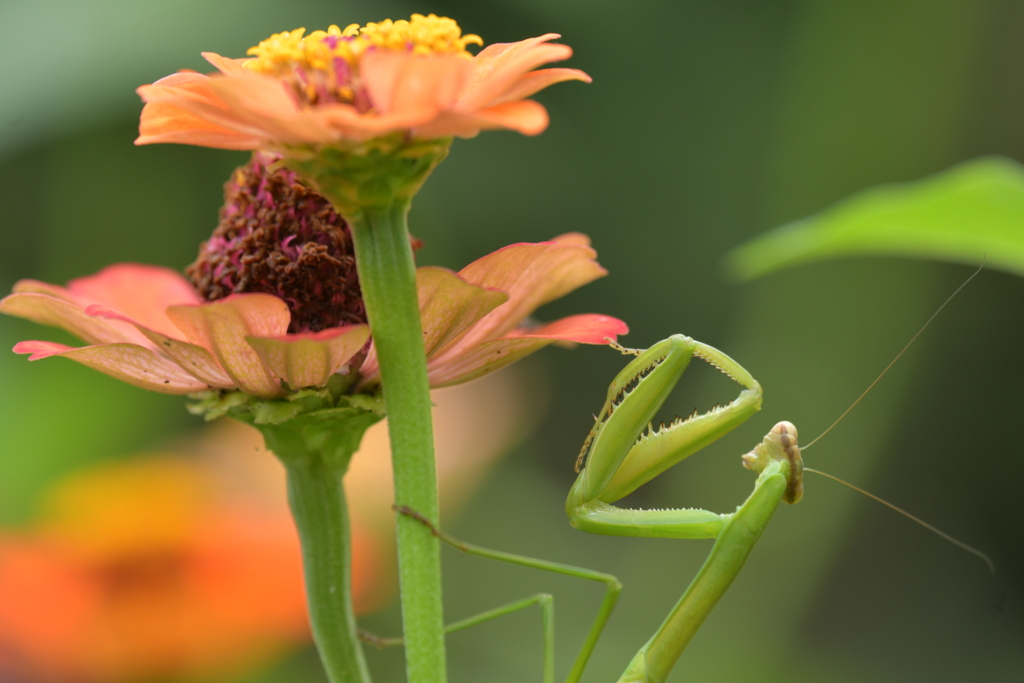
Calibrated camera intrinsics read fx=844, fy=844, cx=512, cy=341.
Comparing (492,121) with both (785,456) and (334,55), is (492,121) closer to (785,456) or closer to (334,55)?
(334,55)

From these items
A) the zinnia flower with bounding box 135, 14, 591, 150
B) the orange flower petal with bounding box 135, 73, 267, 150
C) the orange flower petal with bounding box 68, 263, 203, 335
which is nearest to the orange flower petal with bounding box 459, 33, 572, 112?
the zinnia flower with bounding box 135, 14, 591, 150

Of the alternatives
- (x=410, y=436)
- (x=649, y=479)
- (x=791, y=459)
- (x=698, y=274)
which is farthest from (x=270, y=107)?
(x=698, y=274)

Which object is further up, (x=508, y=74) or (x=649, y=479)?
(x=508, y=74)

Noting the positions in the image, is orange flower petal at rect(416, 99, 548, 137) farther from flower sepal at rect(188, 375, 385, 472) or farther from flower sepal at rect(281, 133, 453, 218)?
flower sepal at rect(188, 375, 385, 472)

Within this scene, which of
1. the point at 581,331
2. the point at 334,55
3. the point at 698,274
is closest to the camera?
the point at 334,55

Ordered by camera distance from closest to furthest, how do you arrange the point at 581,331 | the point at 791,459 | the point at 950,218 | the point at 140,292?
the point at 950,218 < the point at 581,331 < the point at 140,292 < the point at 791,459

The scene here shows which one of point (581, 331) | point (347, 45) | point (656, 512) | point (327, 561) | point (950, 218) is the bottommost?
point (656, 512)
